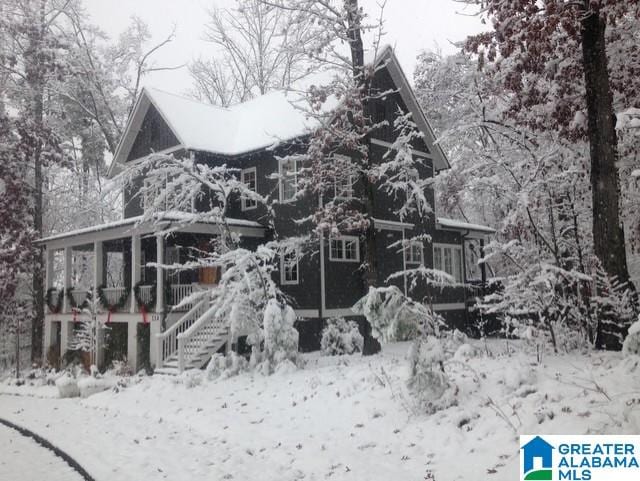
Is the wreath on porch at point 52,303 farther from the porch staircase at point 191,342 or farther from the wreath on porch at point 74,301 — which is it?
the porch staircase at point 191,342

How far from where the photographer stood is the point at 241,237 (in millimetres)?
20219

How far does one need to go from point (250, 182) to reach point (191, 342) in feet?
22.6

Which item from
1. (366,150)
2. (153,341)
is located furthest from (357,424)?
(153,341)

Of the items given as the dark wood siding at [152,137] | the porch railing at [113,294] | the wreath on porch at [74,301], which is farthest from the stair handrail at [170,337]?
the dark wood siding at [152,137]

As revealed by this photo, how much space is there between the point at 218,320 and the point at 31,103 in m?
16.4

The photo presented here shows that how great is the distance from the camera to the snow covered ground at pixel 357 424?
6.79 meters

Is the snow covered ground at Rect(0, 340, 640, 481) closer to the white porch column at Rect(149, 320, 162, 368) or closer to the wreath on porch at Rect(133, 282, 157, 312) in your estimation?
the white porch column at Rect(149, 320, 162, 368)

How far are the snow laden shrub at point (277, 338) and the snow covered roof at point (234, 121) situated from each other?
7.04 meters

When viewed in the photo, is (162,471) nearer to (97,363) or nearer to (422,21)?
(97,363)

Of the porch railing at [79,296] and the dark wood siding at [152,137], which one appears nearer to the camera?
the porch railing at [79,296]

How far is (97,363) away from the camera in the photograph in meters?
18.9

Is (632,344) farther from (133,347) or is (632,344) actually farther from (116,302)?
(116,302)

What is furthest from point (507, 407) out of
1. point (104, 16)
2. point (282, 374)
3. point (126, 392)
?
point (104, 16)

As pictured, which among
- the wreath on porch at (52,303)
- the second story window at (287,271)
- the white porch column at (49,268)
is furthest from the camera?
the white porch column at (49,268)
